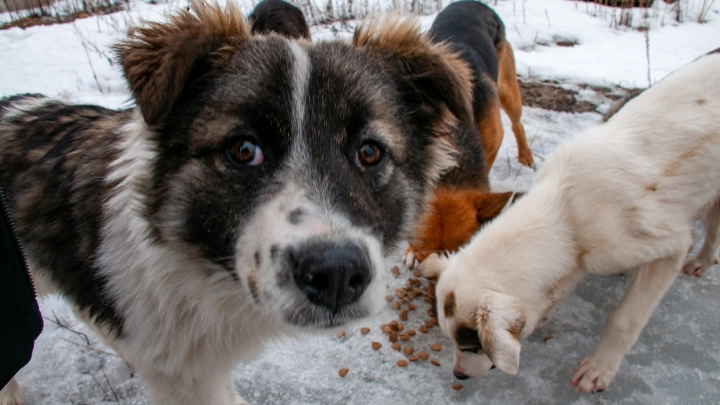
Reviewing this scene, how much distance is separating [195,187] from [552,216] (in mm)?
2201

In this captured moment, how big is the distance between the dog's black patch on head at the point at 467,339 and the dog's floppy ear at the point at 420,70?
1142 millimetres

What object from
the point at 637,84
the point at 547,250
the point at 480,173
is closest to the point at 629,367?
the point at 547,250

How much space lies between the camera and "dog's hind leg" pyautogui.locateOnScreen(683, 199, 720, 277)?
11.7 ft

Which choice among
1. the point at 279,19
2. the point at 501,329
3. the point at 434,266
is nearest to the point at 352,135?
the point at 501,329

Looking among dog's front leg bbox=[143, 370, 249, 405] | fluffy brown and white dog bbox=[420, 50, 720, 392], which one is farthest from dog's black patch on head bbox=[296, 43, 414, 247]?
dog's front leg bbox=[143, 370, 249, 405]

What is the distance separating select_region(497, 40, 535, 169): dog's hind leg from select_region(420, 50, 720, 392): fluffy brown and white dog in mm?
2005

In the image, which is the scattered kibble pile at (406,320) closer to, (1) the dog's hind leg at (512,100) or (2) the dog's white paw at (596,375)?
(2) the dog's white paw at (596,375)

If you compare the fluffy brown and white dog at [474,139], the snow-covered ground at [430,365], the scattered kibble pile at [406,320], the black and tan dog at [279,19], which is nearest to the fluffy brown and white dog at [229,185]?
the snow-covered ground at [430,365]

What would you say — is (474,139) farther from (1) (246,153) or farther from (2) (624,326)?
(1) (246,153)

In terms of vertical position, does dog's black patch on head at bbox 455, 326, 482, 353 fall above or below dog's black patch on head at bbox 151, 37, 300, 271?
below

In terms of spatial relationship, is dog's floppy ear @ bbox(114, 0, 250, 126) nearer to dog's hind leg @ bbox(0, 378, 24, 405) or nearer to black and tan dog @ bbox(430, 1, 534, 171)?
dog's hind leg @ bbox(0, 378, 24, 405)

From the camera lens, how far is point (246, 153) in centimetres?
177

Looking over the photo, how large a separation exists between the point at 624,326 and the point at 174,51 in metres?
2.81

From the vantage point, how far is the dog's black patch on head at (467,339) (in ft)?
8.78
